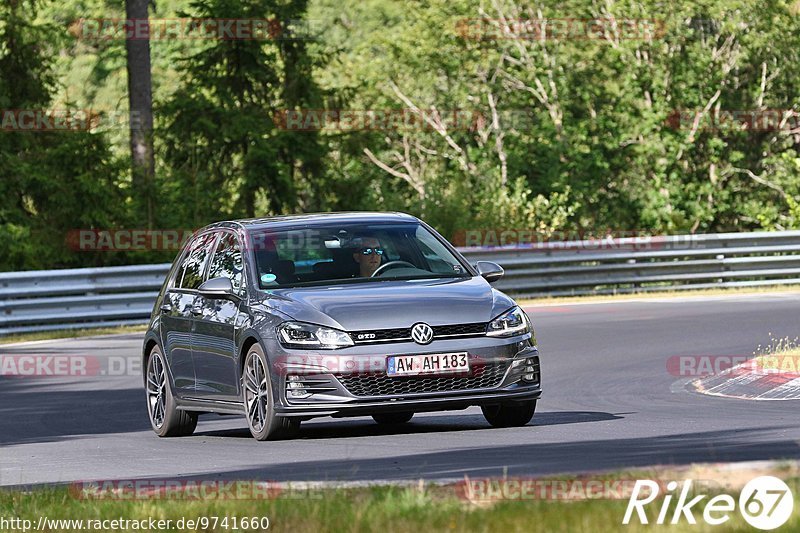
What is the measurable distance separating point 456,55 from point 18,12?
578 inches

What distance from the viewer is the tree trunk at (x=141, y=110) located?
3462 centimetres

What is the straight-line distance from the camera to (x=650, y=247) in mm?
31188

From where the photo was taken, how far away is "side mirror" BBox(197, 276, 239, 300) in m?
12.8

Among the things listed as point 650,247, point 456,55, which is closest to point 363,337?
point 650,247

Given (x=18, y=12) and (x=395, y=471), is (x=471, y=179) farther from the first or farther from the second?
(x=395, y=471)

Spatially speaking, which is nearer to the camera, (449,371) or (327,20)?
(449,371)

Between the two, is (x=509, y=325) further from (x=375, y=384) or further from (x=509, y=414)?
(x=375, y=384)

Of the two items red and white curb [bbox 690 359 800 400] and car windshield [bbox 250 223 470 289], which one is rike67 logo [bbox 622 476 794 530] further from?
red and white curb [bbox 690 359 800 400]

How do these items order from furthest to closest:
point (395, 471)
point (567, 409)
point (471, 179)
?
1. point (471, 179)
2. point (567, 409)
3. point (395, 471)

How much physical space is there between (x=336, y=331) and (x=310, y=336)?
0.19 m

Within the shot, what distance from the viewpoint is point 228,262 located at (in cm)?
1335
